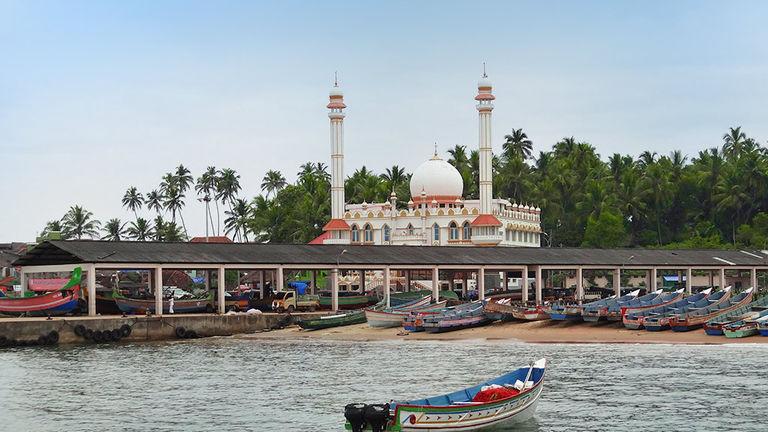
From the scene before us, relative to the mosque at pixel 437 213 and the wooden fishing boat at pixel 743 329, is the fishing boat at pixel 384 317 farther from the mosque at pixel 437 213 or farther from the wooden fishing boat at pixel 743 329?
the mosque at pixel 437 213

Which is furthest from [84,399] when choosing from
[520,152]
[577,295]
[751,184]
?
[520,152]

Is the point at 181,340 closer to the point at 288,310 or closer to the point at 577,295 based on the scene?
the point at 288,310

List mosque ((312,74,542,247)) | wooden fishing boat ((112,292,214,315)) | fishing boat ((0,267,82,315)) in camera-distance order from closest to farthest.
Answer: fishing boat ((0,267,82,315)) → wooden fishing boat ((112,292,214,315)) → mosque ((312,74,542,247))

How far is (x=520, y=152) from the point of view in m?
163

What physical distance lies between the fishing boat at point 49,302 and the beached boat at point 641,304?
103ft

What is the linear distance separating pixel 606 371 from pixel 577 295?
46737 mm

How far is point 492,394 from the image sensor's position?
34.6 m

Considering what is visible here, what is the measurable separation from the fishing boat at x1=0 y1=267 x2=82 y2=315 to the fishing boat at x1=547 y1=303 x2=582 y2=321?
27936 mm

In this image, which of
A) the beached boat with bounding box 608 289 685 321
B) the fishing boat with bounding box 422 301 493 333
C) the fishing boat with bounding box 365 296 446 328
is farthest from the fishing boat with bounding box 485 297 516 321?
the beached boat with bounding box 608 289 685 321

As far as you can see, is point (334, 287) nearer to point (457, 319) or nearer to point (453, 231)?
point (457, 319)

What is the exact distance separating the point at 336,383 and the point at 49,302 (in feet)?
99.4

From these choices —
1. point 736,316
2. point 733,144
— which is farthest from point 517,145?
point 736,316

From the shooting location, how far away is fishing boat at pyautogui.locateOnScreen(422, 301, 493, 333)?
73562mm

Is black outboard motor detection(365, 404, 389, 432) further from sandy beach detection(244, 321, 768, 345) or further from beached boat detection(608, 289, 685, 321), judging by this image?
beached boat detection(608, 289, 685, 321)
